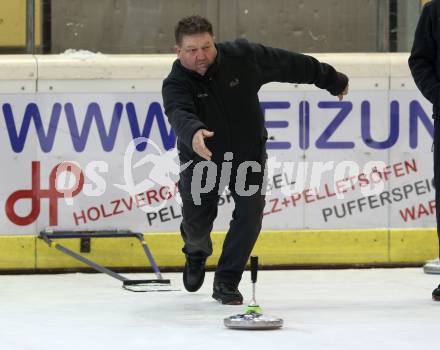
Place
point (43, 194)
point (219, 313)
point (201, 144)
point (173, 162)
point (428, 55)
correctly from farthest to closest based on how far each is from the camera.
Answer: point (173, 162), point (43, 194), point (428, 55), point (219, 313), point (201, 144)

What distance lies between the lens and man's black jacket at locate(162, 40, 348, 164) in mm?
5938

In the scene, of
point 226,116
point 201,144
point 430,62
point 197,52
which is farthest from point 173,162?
point 201,144

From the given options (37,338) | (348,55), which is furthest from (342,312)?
(348,55)

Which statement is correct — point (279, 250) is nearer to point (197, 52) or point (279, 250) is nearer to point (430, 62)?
point (430, 62)

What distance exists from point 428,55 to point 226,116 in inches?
43.5

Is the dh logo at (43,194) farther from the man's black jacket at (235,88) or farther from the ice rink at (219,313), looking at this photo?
the man's black jacket at (235,88)

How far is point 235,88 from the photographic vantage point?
602 centimetres

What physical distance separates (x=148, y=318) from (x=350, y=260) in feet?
8.87

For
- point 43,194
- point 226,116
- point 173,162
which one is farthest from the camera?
point 173,162

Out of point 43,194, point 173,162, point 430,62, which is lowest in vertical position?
point 43,194

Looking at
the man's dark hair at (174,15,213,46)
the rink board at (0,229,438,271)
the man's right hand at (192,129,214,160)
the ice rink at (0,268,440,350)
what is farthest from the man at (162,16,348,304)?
the rink board at (0,229,438,271)

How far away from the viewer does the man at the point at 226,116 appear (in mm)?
5883

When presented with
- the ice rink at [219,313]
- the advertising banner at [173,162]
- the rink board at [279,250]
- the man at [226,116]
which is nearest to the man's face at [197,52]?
the man at [226,116]

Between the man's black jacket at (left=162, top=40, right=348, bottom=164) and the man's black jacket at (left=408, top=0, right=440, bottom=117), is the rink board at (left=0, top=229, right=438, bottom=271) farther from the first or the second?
the man's black jacket at (left=408, top=0, right=440, bottom=117)
